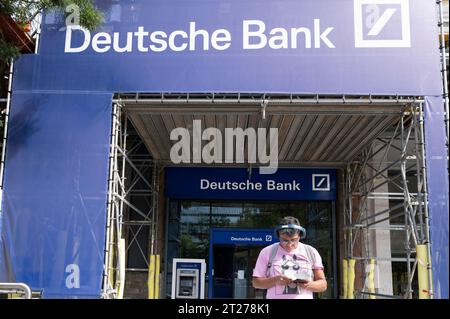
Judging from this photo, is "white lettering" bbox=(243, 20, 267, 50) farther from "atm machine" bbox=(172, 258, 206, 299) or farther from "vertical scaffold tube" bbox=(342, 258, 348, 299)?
"vertical scaffold tube" bbox=(342, 258, 348, 299)

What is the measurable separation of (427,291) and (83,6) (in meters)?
6.58

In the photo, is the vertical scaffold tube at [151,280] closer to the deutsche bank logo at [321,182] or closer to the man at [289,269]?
the deutsche bank logo at [321,182]

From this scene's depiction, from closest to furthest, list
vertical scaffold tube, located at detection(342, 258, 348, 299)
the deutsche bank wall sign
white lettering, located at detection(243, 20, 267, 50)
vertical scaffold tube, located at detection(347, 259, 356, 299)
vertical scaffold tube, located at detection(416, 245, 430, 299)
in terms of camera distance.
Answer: vertical scaffold tube, located at detection(416, 245, 430, 299)
white lettering, located at detection(243, 20, 267, 50)
vertical scaffold tube, located at detection(347, 259, 356, 299)
vertical scaffold tube, located at detection(342, 258, 348, 299)
the deutsche bank wall sign

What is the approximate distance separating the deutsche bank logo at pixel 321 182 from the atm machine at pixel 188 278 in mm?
3261

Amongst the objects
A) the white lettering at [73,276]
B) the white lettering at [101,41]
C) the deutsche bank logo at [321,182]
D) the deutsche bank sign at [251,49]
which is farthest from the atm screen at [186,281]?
the white lettering at [101,41]

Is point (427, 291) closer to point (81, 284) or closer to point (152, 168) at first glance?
point (81, 284)

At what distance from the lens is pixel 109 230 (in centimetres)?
795

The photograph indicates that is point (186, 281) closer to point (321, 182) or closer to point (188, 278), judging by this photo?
point (188, 278)

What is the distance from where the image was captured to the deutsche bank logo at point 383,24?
827 cm

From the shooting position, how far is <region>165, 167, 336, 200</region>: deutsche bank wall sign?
41.6ft

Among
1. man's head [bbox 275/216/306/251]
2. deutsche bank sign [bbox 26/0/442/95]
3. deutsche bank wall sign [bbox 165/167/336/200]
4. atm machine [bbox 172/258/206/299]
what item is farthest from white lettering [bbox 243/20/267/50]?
atm machine [bbox 172/258/206/299]

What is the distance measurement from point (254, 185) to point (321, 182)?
163cm

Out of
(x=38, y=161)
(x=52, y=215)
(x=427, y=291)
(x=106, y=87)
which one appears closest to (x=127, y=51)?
(x=106, y=87)

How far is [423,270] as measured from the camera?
7.64m
